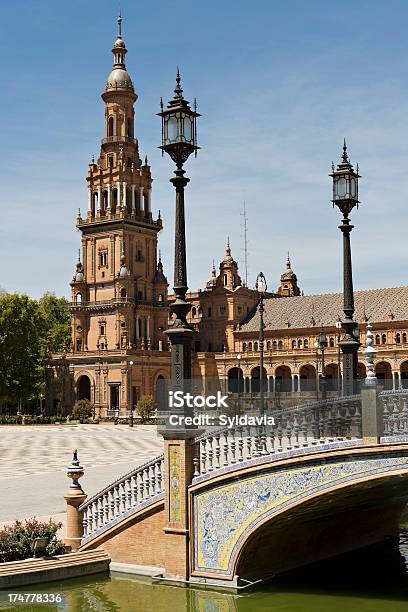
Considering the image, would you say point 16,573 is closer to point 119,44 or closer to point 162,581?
point 162,581

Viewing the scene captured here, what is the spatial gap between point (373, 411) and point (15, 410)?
300 ft

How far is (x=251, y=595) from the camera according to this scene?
1681 cm

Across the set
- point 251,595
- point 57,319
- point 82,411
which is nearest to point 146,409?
point 82,411

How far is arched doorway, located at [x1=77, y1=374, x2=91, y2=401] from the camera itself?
312 ft

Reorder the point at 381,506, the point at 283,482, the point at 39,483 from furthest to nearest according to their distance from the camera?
the point at 39,483 → the point at 381,506 → the point at 283,482

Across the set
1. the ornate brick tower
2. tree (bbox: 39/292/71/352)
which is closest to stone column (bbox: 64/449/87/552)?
the ornate brick tower

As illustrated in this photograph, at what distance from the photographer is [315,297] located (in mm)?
104875

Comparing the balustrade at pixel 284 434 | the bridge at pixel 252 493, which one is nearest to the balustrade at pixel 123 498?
the bridge at pixel 252 493

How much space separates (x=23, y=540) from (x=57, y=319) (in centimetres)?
10238

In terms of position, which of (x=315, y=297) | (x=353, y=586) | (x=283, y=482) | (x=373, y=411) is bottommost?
(x=353, y=586)

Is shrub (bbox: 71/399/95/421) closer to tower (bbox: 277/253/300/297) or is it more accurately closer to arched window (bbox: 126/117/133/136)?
arched window (bbox: 126/117/133/136)

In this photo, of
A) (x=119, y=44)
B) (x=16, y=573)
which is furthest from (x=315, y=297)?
(x=16, y=573)

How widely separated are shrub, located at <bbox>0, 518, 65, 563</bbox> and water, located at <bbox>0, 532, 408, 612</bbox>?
36.3 inches

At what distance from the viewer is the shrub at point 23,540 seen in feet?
57.8
